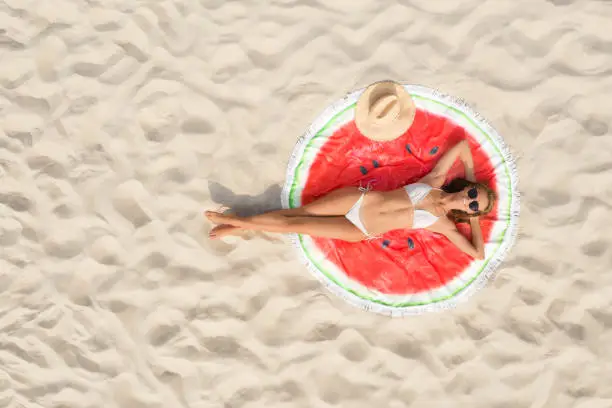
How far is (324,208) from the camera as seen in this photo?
2.29 meters

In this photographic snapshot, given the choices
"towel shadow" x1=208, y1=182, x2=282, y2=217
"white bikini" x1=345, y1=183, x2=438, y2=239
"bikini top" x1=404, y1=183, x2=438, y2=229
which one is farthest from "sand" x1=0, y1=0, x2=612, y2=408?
"bikini top" x1=404, y1=183, x2=438, y2=229

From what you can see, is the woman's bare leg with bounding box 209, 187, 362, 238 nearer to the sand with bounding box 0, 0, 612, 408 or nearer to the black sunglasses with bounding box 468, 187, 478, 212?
the sand with bounding box 0, 0, 612, 408

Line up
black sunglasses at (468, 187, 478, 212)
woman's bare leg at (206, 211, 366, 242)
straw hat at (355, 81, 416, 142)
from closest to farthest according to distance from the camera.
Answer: black sunglasses at (468, 187, 478, 212) < woman's bare leg at (206, 211, 366, 242) < straw hat at (355, 81, 416, 142)

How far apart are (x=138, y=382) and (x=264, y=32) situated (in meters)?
2.13

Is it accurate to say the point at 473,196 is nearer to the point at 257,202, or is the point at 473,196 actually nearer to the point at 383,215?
the point at 383,215

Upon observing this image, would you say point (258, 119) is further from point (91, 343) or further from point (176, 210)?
point (91, 343)

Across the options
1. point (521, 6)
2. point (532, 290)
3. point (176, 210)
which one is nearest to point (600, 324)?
point (532, 290)

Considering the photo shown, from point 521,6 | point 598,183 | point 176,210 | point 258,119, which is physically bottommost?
point 176,210

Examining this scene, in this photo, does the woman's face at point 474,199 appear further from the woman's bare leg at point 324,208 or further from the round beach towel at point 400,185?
the woman's bare leg at point 324,208

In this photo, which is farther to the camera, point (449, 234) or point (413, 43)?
point (413, 43)

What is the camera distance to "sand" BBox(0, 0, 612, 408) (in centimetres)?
238

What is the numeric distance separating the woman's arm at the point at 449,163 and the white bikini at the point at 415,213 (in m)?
0.06

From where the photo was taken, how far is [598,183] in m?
2.42

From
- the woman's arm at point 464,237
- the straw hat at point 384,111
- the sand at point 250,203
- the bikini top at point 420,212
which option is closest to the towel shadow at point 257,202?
the sand at point 250,203
